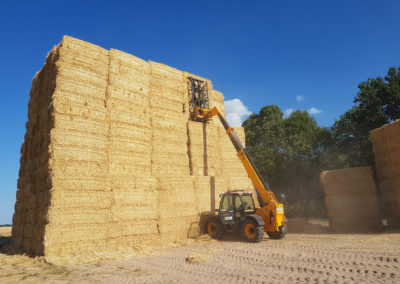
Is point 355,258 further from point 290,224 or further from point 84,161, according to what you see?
point 290,224

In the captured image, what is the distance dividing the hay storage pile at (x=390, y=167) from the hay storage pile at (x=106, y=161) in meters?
8.22

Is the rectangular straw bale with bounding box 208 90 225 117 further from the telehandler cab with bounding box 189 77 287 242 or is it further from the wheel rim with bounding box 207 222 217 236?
the wheel rim with bounding box 207 222 217 236

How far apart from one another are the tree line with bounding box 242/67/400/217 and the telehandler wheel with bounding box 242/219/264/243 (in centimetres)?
1355

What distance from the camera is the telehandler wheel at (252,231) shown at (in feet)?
38.7

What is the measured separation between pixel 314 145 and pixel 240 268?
2101cm

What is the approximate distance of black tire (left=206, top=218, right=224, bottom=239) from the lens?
13.6m

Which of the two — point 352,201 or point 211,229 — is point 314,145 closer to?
point 352,201

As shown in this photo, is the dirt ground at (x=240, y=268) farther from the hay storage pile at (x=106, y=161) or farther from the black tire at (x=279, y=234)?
the black tire at (x=279, y=234)

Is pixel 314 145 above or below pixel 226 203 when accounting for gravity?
above

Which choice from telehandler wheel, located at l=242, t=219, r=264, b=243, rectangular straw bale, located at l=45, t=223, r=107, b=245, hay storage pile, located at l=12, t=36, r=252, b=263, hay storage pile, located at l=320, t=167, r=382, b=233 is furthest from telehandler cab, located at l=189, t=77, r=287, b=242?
rectangular straw bale, located at l=45, t=223, r=107, b=245

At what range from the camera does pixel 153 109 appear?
14.0 m

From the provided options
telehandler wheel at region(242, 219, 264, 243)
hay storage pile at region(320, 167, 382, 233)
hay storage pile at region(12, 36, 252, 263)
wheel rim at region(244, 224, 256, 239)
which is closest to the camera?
hay storage pile at region(12, 36, 252, 263)

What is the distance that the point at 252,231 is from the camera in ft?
40.3

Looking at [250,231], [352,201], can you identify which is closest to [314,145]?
[352,201]
